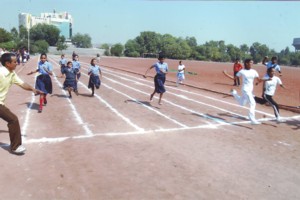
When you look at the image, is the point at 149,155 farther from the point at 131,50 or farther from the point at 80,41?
the point at 80,41

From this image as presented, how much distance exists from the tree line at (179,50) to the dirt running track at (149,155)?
9740cm

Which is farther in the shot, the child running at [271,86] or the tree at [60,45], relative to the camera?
the tree at [60,45]

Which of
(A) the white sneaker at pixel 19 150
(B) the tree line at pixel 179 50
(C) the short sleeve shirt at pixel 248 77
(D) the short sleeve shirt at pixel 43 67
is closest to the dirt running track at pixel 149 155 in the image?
(A) the white sneaker at pixel 19 150

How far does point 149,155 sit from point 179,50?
377 ft

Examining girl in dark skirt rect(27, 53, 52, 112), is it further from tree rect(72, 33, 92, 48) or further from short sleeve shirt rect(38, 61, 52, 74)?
tree rect(72, 33, 92, 48)

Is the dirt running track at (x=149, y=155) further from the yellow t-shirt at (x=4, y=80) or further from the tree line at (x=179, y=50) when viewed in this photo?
the tree line at (x=179, y=50)

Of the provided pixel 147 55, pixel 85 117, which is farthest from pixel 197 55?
pixel 85 117

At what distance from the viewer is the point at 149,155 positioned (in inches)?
247

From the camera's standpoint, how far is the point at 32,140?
7.10 m

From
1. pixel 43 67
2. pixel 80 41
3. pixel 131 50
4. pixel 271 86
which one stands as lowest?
pixel 271 86

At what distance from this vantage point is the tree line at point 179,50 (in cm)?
11906

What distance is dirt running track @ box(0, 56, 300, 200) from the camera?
15.7 ft

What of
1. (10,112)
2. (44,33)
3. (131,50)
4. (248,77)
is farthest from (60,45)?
(10,112)

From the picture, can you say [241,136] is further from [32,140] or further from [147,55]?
[147,55]
